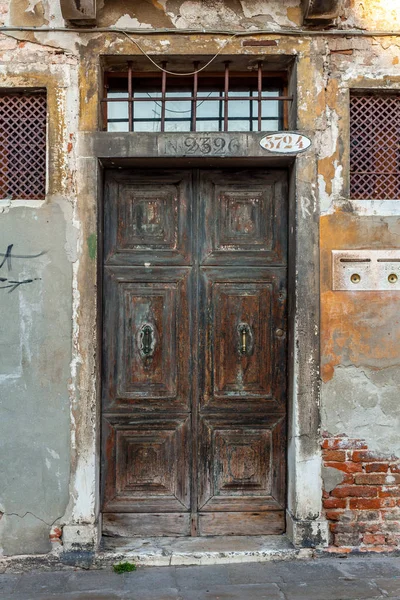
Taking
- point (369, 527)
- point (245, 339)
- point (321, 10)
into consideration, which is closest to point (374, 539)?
point (369, 527)

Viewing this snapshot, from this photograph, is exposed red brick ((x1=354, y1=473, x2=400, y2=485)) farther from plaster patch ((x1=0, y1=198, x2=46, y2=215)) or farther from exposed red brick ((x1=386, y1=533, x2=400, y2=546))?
plaster patch ((x1=0, y1=198, x2=46, y2=215))

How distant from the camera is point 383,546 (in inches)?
160

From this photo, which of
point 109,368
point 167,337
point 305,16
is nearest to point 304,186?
point 305,16

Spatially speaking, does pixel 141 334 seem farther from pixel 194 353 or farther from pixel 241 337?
pixel 241 337

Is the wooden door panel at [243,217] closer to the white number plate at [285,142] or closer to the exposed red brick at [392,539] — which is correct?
the white number plate at [285,142]

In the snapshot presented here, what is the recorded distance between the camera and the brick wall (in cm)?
405

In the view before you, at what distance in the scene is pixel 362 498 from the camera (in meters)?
4.06

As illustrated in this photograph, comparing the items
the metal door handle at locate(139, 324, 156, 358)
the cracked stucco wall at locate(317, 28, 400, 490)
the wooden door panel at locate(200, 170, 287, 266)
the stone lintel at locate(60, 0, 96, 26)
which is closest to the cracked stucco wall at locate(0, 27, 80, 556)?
the stone lintel at locate(60, 0, 96, 26)

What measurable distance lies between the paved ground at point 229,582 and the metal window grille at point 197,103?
302 cm

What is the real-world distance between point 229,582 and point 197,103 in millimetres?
3243

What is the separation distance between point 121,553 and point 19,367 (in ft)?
4.69

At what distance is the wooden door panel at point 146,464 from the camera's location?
13.9 feet

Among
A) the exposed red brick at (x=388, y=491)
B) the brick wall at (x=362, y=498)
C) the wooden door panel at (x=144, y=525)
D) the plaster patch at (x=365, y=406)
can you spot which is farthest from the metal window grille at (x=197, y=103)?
the wooden door panel at (x=144, y=525)

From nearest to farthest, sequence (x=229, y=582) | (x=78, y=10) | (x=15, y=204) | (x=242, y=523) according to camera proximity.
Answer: (x=229, y=582) → (x=78, y=10) → (x=15, y=204) → (x=242, y=523)
